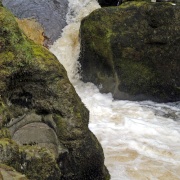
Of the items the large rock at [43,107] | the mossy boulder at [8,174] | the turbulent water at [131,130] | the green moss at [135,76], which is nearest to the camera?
the mossy boulder at [8,174]

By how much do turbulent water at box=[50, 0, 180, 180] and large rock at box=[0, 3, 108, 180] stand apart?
1.12 meters

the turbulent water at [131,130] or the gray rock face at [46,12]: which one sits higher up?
the gray rock face at [46,12]

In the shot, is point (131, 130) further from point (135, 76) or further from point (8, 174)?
point (8, 174)

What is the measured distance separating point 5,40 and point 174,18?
5.72 m

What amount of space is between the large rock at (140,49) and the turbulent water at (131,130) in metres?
0.34

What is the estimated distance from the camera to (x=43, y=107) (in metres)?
4.78

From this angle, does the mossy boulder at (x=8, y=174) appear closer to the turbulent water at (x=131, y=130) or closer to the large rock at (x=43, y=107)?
the large rock at (x=43, y=107)

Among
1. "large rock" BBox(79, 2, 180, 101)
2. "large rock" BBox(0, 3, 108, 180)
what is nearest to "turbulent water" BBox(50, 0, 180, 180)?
"large rock" BBox(79, 2, 180, 101)

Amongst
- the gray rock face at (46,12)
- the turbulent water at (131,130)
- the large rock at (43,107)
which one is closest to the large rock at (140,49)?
the turbulent water at (131,130)

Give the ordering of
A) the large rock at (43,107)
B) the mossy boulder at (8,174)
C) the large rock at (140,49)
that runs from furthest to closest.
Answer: the large rock at (140,49) → the large rock at (43,107) → the mossy boulder at (8,174)

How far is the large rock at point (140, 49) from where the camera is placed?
9.54m

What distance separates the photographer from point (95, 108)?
908 cm

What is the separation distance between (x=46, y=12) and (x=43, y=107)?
27.1 feet

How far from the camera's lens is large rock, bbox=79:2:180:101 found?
9.54 metres
